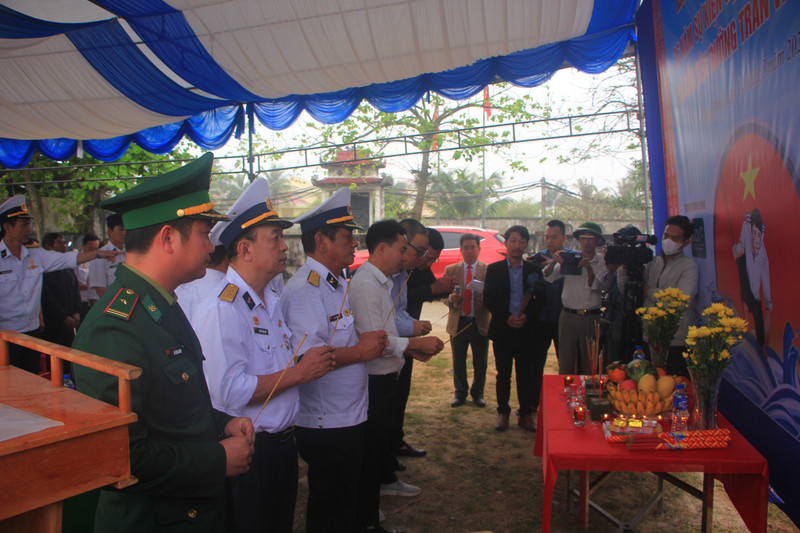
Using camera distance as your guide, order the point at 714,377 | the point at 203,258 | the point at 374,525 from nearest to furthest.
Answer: the point at 203,258 → the point at 714,377 → the point at 374,525

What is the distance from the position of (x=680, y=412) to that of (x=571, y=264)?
209cm

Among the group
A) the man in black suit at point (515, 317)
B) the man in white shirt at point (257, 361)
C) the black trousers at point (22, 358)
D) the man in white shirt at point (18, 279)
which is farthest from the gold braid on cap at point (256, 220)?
the man in white shirt at point (18, 279)

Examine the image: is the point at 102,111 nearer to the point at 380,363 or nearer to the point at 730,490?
the point at 380,363

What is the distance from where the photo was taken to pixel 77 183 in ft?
38.2

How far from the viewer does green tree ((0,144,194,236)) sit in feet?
36.3

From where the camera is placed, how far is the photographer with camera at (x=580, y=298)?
4.12 meters

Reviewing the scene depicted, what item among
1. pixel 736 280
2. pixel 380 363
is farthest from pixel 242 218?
pixel 736 280

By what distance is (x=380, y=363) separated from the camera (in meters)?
2.77

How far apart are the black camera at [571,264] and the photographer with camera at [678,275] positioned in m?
0.62

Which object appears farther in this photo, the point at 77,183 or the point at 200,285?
the point at 77,183

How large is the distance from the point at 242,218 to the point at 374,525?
5.79 feet

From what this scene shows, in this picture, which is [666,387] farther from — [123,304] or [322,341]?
[123,304]

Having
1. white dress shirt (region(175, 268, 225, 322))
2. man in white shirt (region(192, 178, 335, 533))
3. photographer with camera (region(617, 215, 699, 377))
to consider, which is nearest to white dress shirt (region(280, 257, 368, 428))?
man in white shirt (region(192, 178, 335, 533))

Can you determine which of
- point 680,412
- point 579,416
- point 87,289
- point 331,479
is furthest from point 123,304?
point 87,289
